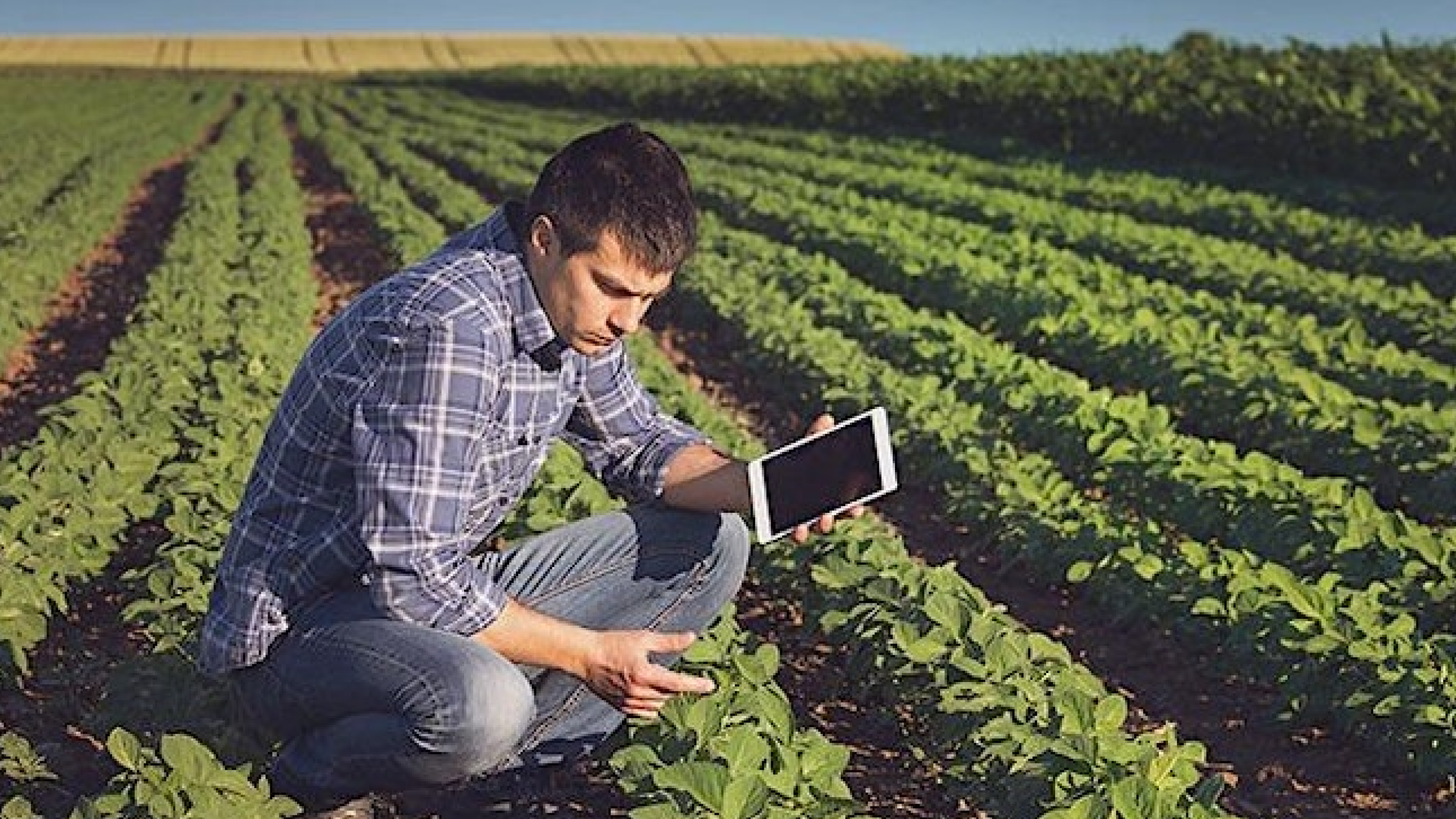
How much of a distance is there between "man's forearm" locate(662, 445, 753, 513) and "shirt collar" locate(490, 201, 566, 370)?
1.87ft

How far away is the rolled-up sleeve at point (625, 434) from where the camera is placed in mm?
4262

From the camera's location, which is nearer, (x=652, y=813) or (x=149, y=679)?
(x=652, y=813)

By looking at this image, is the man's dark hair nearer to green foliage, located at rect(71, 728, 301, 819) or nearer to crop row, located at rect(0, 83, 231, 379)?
green foliage, located at rect(71, 728, 301, 819)

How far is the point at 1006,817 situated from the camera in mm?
4008

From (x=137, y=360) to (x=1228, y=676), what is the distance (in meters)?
5.28

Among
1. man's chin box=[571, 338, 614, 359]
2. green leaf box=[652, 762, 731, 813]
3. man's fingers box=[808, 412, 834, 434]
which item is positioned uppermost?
man's chin box=[571, 338, 614, 359]

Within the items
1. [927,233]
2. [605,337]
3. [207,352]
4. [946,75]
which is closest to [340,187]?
[927,233]

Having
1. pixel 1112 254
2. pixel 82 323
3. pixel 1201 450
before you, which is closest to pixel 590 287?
pixel 1201 450

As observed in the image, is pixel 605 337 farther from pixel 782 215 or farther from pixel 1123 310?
pixel 782 215

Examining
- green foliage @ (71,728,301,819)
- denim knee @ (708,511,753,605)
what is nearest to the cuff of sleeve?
denim knee @ (708,511,753,605)

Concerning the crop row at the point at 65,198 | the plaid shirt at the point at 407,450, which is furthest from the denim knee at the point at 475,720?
the crop row at the point at 65,198

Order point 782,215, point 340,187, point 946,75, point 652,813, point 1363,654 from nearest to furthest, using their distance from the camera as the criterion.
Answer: point 652,813, point 1363,654, point 782,215, point 340,187, point 946,75

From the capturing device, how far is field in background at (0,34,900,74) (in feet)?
203

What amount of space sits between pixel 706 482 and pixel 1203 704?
2.18 metres
